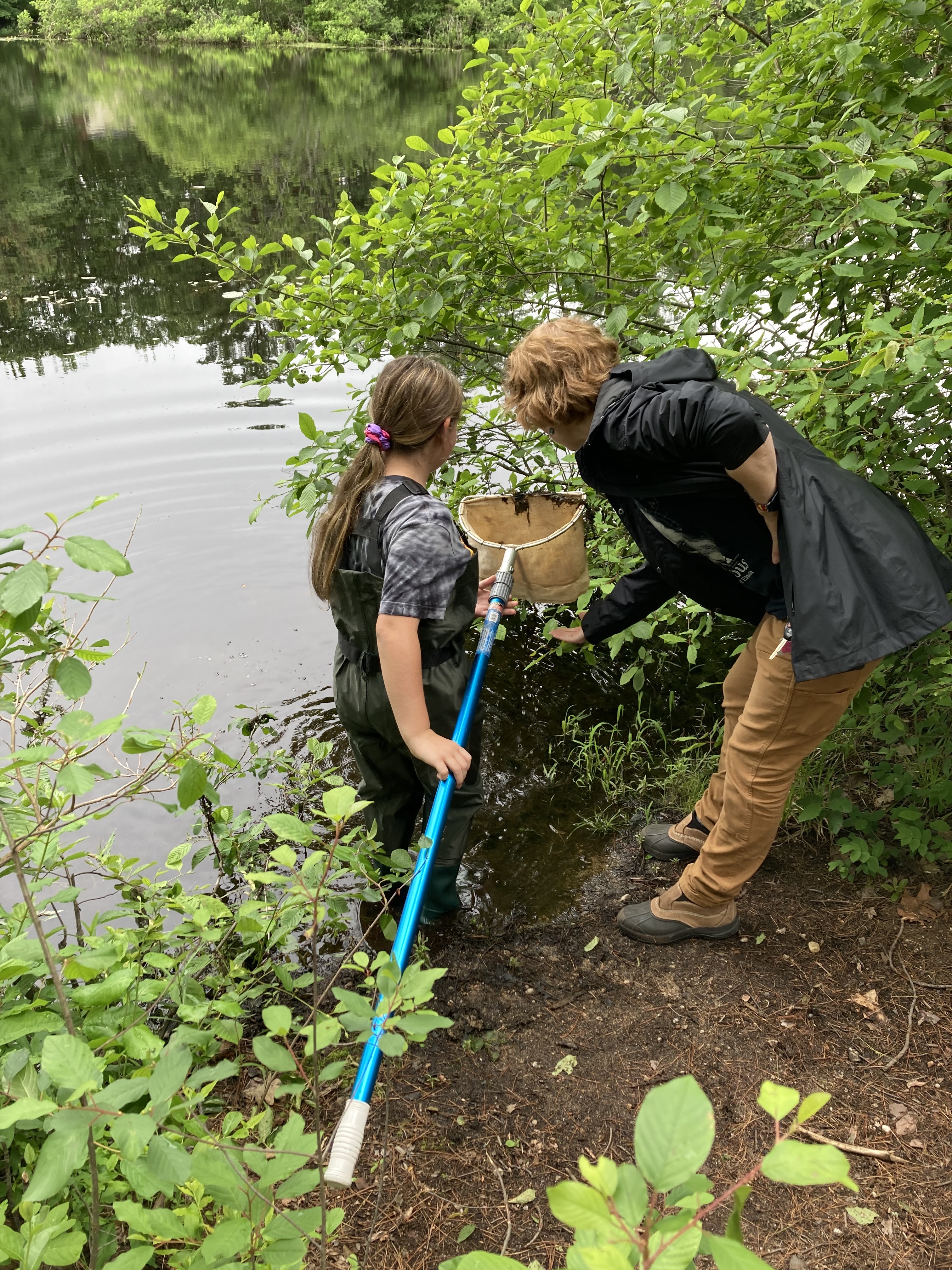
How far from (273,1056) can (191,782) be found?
1.81 ft

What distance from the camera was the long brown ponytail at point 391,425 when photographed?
88.0 inches

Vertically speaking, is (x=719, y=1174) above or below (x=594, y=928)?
above

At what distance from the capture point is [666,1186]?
693 millimetres

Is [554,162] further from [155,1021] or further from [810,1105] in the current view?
[155,1021]

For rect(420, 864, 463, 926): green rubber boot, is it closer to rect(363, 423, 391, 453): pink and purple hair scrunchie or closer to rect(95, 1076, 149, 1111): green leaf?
rect(363, 423, 391, 453): pink and purple hair scrunchie

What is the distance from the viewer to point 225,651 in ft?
16.1

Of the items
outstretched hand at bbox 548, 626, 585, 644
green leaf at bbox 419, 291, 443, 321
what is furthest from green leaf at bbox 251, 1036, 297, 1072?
green leaf at bbox 419, 291, 443, 321

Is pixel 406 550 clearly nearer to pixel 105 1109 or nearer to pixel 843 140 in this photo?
pixel 105 1109

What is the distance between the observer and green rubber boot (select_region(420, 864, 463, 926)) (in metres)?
2.81

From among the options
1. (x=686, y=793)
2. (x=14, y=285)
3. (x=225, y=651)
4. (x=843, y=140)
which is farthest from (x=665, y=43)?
(x=14, y=285)

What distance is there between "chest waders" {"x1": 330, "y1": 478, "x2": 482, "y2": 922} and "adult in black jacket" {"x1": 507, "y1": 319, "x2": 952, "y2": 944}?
499 millimetres

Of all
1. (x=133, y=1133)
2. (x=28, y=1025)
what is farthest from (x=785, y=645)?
(x=28, y=1025)

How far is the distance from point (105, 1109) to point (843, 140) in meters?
2.78

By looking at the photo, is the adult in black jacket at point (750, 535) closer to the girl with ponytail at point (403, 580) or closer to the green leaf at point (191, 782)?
the girl with ponytail at point (403, 580)
